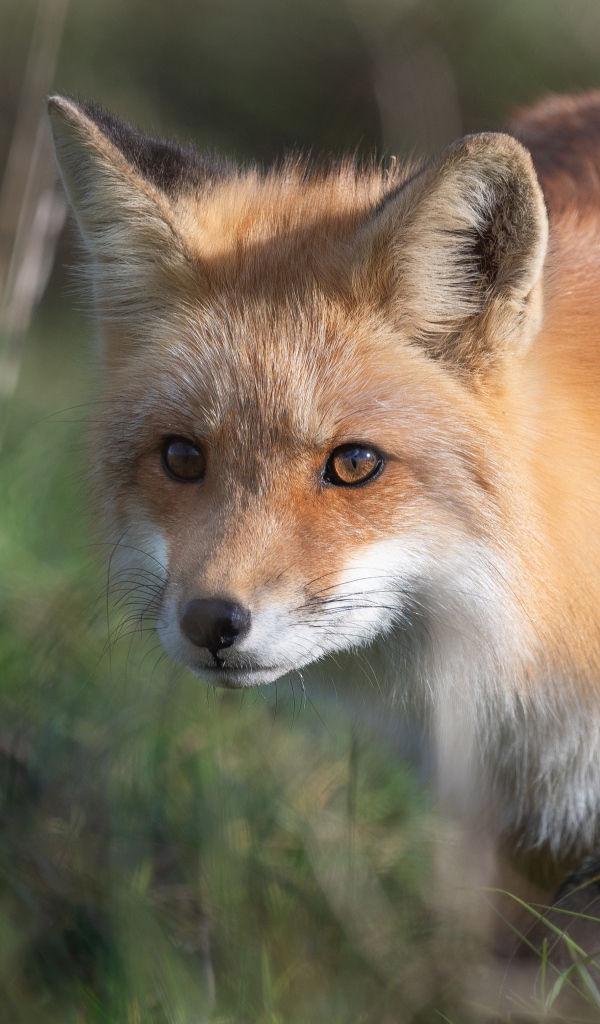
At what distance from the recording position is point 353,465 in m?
2.73

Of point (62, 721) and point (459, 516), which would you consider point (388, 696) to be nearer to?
point (459, 516)

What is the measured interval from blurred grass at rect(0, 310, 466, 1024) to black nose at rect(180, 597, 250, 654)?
873mm

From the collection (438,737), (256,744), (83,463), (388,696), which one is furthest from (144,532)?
(256,744)

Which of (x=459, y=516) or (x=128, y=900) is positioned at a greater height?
(x=459, y=516)

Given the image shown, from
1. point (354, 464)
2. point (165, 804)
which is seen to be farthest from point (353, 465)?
point (165, 804)

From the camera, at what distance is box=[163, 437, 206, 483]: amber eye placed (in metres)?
2.88

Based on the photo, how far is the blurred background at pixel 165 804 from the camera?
2.77 meters

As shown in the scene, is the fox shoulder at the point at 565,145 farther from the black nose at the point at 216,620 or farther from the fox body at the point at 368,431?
the black nose at the point at 216,620

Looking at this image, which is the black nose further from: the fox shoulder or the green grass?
the fox shoulder

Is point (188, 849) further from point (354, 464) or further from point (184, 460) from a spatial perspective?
point (354, 464)

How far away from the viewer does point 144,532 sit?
3.02 meters

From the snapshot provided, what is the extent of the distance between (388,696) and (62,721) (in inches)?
56.6

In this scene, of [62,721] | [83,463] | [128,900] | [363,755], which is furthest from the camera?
[363,755]

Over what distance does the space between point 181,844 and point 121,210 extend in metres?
2.05
